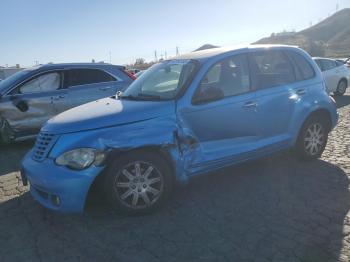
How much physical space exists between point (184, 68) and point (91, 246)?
2.44m

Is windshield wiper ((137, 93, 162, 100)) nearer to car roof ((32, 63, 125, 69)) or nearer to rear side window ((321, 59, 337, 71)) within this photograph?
car roof ((32, 63, 125, 69))

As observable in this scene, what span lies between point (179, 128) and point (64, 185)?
1411 millimetres

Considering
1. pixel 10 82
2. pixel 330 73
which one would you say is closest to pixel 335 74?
pixel 330 73

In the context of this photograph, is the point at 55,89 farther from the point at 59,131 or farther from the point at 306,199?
the point at 306,199

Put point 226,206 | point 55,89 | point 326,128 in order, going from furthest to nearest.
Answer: point 55,89 → point 326,128 → point 226,206

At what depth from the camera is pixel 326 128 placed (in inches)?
239

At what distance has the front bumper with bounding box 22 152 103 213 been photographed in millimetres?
3924

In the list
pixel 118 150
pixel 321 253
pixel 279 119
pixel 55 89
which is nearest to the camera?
pixel 321 253

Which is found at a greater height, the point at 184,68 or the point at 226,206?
the point at 184,68

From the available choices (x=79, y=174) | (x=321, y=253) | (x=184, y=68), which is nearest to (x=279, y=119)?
(x=184, y=68)

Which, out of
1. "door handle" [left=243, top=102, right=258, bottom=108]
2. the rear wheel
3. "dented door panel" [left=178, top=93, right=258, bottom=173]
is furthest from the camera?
the rear wheel

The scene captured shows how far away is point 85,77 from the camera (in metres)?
8.45

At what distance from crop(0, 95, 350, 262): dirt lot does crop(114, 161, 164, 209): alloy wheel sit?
0.66 feet

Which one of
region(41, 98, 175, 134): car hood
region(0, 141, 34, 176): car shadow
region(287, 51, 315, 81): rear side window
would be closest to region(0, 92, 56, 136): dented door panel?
region(0, 141, 34, 176): car shadow
